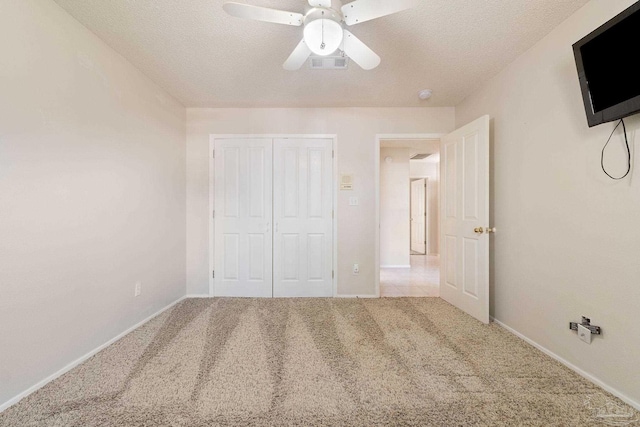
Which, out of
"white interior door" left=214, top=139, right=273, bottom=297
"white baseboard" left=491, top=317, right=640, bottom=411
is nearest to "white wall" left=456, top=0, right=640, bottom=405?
"white baseboard" left=491, top=317, right=640, bottom=411

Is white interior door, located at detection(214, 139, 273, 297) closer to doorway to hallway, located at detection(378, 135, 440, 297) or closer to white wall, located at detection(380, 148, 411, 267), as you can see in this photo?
doorway to hallway, located at detection(378, 135, 440, 297)

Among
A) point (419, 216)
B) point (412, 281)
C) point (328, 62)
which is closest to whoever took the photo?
point (328, 62)

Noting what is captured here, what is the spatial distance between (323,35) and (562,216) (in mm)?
1962

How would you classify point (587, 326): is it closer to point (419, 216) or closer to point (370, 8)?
point (370, 8)

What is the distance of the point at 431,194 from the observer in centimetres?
720

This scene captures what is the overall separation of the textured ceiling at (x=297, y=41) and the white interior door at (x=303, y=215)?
0.67 metres

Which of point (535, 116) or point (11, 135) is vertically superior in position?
point (535, 116)

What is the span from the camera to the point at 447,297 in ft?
9.97

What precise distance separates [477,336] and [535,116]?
5.92 feet

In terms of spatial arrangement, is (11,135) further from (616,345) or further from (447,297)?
(447,297)

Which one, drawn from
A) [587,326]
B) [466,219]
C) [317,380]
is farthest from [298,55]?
[587,326]

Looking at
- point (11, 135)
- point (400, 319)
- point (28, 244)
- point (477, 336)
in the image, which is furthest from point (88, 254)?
point (477, 336)

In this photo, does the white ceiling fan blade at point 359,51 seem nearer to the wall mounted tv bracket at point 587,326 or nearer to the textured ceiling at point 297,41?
the textured ceiling at point 297,41

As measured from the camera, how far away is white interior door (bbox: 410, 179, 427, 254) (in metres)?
7.26
